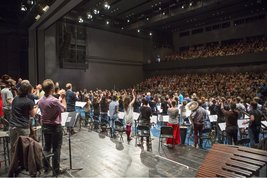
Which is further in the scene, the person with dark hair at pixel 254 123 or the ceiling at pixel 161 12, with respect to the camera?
the ceiling at pixel 161 12

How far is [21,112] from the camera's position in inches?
168

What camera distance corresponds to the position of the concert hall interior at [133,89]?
4.54m

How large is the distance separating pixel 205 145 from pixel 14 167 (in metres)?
6.36

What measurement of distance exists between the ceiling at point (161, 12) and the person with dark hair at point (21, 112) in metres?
14.0

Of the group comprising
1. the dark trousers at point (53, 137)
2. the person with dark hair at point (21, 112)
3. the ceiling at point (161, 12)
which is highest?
the ceiling at point (161, 12)

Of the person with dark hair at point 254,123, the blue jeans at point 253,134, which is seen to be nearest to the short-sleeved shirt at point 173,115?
the person with dark hair at point 254,123

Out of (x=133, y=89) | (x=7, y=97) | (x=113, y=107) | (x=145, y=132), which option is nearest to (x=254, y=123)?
(x=145, y=132)

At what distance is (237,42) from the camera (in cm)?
2283

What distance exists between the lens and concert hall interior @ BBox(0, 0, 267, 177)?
4543 mm

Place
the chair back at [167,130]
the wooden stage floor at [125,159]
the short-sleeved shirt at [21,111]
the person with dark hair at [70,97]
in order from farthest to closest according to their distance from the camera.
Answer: the person with dark hair at [70,97], the chair back at [167,130], the wooden stage floor at [125,159], the short-sleeved shirt at [21,111]

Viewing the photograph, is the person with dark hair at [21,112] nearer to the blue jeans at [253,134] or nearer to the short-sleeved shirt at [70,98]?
the short-sleeved shirt at [70,98]

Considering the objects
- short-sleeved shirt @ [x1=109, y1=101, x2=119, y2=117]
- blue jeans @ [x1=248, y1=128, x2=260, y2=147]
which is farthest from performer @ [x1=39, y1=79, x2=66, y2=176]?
blue jeans @ [x1=248, y1=128, x2=260, y2=147]

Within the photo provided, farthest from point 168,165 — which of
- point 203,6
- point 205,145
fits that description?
point 203,6

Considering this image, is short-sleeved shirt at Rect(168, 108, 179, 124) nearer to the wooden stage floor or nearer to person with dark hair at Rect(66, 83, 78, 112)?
the wooden stage floor
